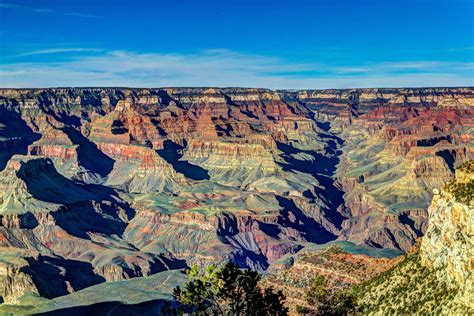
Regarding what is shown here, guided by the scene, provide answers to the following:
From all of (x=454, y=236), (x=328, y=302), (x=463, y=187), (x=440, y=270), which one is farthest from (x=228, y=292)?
(x=463, y=187)

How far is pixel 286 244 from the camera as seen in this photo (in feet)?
606

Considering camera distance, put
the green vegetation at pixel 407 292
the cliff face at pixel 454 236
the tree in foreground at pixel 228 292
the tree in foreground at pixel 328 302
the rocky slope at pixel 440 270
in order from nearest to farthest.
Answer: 1. the cliff face at pixel 454 236
2. the rocky slope at pixel 440 270
3. the tree in foreground at pixel 228 292
4. the green vegetation at pixel 407 292
5. the tree in foreground at pixel 328 302

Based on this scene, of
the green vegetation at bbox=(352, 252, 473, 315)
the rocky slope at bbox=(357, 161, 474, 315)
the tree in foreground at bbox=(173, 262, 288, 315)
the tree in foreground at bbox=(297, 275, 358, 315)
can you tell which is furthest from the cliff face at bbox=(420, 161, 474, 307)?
the tree in foreground at bbox=(173, 262, 288, 315)

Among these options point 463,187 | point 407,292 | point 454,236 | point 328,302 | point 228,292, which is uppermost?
point 463,187

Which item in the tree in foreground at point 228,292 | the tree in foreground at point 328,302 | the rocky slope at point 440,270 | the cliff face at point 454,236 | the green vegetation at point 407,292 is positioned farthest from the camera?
the tree in foreground at point 328,302

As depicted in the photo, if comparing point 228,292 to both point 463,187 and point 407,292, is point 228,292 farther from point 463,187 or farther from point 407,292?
point 463,187

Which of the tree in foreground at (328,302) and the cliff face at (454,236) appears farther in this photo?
the tree in foreground at (328,302)

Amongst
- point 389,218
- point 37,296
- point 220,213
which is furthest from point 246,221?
point 37,296

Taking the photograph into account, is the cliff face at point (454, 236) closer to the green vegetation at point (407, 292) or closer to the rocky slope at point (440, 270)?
the rocky slope at point (440, 270)

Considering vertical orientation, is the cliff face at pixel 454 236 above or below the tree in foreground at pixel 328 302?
above

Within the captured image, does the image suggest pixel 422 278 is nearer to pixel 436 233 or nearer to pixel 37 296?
pixel 436 233

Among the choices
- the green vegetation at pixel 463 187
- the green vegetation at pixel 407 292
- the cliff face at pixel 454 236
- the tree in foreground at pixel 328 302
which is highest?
the green vegetation at pixel 463 187

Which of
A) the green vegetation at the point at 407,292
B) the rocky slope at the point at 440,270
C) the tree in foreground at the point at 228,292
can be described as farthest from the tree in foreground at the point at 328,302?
the tree in foreground at the point at 228,292

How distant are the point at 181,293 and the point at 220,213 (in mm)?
140827
